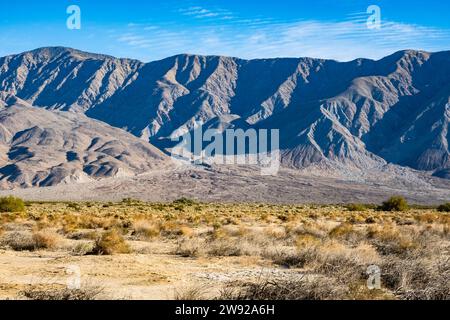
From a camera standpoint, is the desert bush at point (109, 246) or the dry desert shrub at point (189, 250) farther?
the dry desert shrub at point (189, 250)

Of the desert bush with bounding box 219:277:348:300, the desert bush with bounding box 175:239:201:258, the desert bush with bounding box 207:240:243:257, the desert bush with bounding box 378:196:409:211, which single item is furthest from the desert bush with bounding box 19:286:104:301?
the desert bush with bounding box 378:196:409:211

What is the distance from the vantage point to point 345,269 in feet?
40.5

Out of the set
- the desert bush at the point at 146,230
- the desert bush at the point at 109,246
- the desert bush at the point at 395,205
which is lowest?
the desert bush at the point at 395,205

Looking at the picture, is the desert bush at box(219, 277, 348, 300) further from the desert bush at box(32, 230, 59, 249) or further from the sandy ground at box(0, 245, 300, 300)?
the desert bush at box(32, 230, 59, 249)

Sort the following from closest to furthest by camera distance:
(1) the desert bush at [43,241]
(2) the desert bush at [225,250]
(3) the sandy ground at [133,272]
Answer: (3) the sandy ground at [133,272] → (2) the desert bush at [225,250] → (1) the desert bush at [43,241]

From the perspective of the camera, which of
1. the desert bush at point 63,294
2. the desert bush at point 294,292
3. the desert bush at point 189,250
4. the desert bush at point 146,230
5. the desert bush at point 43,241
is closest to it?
the desert bush at point 63,294

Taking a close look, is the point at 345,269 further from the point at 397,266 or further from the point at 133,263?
the point at 133,263

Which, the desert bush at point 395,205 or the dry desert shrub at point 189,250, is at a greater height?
the dry desert shrub at point 189,250

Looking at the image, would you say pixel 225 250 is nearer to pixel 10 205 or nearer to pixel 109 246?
pixel 109 246

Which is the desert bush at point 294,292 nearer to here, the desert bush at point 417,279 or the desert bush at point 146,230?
the desert bush at point 417,279

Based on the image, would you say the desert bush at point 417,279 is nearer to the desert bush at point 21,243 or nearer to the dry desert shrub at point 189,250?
the dry desert shrub at point 189,250

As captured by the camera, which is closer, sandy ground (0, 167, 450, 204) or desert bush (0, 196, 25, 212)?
desert bush (0, 196, 25, 212)

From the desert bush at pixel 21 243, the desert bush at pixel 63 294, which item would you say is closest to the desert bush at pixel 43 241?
the desert bush at pixel 21 243
